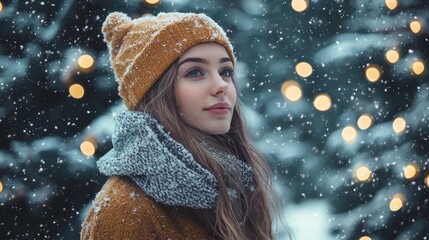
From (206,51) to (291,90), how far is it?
39.7 inches

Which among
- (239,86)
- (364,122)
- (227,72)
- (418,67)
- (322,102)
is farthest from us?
(418,67)

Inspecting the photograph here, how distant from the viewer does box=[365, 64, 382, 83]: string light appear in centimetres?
222

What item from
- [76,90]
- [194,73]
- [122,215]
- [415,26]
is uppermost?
[415,26]

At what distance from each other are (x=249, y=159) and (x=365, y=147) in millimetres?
1166

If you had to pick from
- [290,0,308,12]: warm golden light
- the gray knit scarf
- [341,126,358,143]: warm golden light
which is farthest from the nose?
[341,126,358,143]: warm golden light

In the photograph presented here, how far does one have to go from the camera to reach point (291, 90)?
2.12 m

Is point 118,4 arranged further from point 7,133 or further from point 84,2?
point 7,133

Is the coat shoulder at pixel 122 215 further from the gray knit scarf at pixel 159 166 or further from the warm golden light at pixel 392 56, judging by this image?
the warm golden light at pixel 392 56

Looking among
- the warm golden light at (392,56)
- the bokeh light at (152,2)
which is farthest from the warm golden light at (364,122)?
the bokeh light at (152,2)

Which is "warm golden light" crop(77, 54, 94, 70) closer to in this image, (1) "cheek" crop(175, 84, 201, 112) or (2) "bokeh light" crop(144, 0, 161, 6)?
(2) "bokeh light" crop(144, 0, 161, 6)

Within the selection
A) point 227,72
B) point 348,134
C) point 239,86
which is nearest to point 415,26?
point 348,134

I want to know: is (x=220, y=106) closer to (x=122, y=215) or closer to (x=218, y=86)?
(x=218, y=86)

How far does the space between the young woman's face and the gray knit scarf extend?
0.10m

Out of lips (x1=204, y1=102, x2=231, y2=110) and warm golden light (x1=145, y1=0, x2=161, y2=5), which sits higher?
lips (x1=204, y1=102, x2=231, y2=110)
